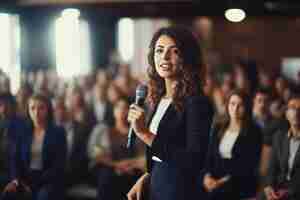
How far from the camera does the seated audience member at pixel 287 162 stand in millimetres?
3912

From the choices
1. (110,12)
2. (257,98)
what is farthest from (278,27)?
(257,98)

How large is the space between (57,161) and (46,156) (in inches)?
4.4

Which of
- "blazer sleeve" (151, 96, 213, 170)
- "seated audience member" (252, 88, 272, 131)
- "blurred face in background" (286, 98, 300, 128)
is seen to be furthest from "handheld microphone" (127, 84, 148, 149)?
"seated audience member" (252, 88, 272, 131)

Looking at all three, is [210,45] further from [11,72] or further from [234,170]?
[234,170]

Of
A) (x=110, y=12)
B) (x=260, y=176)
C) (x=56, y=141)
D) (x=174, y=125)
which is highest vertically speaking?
(x=110, y=12)

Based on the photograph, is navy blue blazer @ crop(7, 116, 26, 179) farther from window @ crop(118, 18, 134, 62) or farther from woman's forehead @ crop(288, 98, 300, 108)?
window @ crop(118, 18, 134, 62)

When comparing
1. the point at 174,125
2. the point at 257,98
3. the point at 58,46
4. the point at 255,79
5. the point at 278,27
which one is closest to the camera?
the point at 174,125

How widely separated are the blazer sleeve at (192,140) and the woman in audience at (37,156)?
193 cm

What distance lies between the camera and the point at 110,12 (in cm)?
725

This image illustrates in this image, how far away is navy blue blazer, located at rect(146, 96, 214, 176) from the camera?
2621mm

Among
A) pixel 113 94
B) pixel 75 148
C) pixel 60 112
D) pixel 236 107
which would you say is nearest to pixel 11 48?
pixel 113 94

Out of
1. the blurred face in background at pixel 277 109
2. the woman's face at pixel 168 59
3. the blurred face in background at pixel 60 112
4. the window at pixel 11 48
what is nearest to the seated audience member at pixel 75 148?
the blurred face in background at pixel 60 112

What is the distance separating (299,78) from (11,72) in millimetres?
3215

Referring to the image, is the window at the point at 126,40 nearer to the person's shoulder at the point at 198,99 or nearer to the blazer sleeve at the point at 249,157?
the blazer sleeve at the point at 249,157
